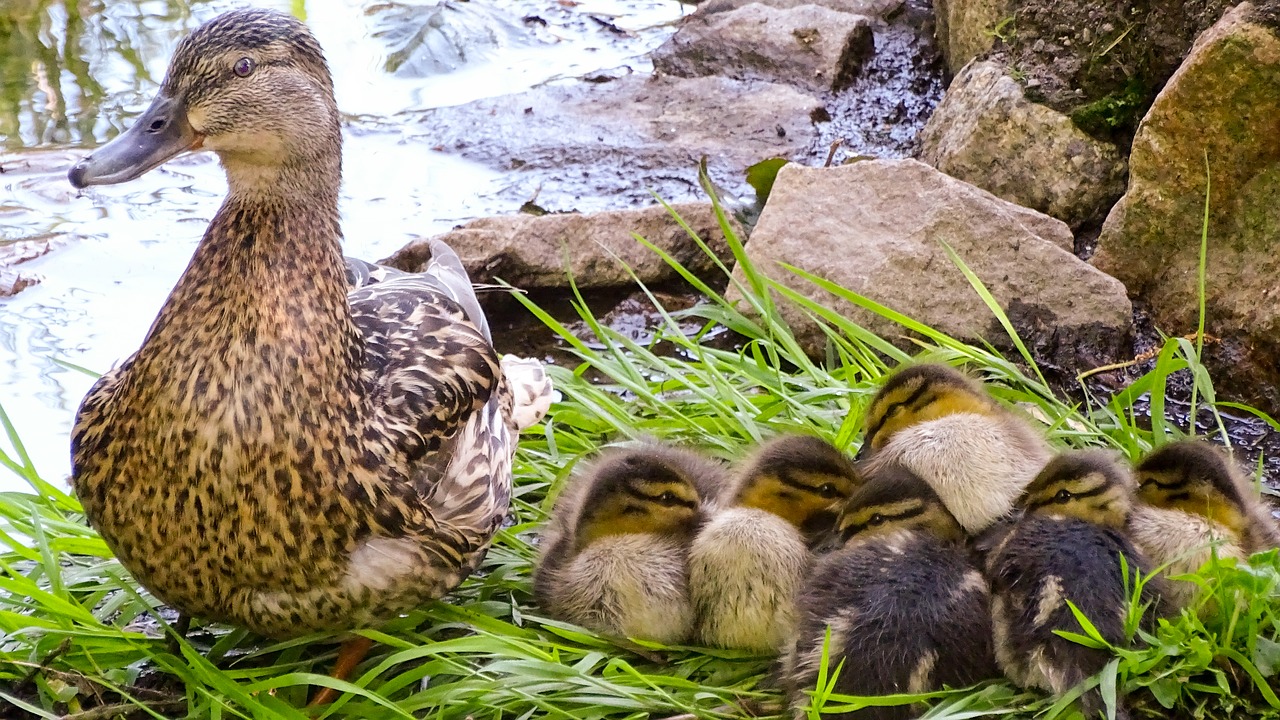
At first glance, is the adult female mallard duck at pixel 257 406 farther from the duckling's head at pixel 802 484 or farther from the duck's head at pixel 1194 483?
the duck's head at pixel 1194 483

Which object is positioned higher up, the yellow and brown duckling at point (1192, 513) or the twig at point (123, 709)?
the yellow and brown duckling at point (1192, 513)

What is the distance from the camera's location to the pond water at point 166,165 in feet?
13.2

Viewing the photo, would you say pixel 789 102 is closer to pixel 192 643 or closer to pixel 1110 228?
pixel 1110 228

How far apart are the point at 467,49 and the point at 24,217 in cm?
231

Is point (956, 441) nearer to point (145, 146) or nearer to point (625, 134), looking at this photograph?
point (145, 146)

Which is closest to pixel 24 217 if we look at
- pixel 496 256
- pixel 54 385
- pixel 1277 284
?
pixel 54 385

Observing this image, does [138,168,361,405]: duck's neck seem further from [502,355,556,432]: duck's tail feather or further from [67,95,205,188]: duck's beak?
[502,355,556,432]: duck's tail feather

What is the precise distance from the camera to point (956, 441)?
2662 mm

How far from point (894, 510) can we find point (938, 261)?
1.49 meters

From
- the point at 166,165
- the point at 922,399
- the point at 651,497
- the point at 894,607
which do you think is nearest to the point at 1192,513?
the point at 922,399

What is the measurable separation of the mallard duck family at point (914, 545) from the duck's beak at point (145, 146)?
3.35 feet

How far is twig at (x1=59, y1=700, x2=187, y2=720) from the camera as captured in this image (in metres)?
2.36

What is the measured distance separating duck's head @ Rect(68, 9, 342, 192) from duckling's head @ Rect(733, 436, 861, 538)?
1046 millimetres

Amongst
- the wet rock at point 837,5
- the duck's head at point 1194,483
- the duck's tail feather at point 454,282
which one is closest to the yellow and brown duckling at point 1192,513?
the duck's head at point 1194,483
